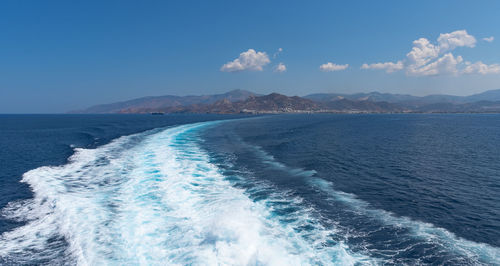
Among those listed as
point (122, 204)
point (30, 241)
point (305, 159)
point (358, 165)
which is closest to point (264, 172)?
point (305, 159)

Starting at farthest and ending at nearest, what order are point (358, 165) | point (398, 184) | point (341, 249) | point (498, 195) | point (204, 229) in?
point (358, 165)
point (398, 184)
point (498, 195)
point (204, 229)
point (341, 249)

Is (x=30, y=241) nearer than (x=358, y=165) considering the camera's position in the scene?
Yes

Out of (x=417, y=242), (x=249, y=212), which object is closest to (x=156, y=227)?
(x=249, y=212)

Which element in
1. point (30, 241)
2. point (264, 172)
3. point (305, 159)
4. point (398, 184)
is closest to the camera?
point (30, 241)

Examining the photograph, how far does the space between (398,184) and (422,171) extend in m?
6.29

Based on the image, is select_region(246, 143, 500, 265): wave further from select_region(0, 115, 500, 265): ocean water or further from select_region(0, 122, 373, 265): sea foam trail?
select_region(0, 122, 373, 265): sea foam trail

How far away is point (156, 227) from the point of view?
1309cm

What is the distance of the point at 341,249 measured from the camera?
1105 cm

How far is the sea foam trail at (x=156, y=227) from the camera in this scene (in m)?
10.5

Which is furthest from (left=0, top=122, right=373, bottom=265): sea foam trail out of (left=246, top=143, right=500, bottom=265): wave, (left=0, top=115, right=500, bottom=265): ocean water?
(left=246, top=143, right=500, bottom=265): wave

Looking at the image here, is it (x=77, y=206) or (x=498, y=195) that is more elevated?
(x=77, y=206)

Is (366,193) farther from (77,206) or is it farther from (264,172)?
(77,206)

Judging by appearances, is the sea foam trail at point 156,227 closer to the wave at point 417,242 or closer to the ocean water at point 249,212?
the ocean water at point 249,212

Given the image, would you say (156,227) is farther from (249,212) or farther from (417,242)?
(417,242)
